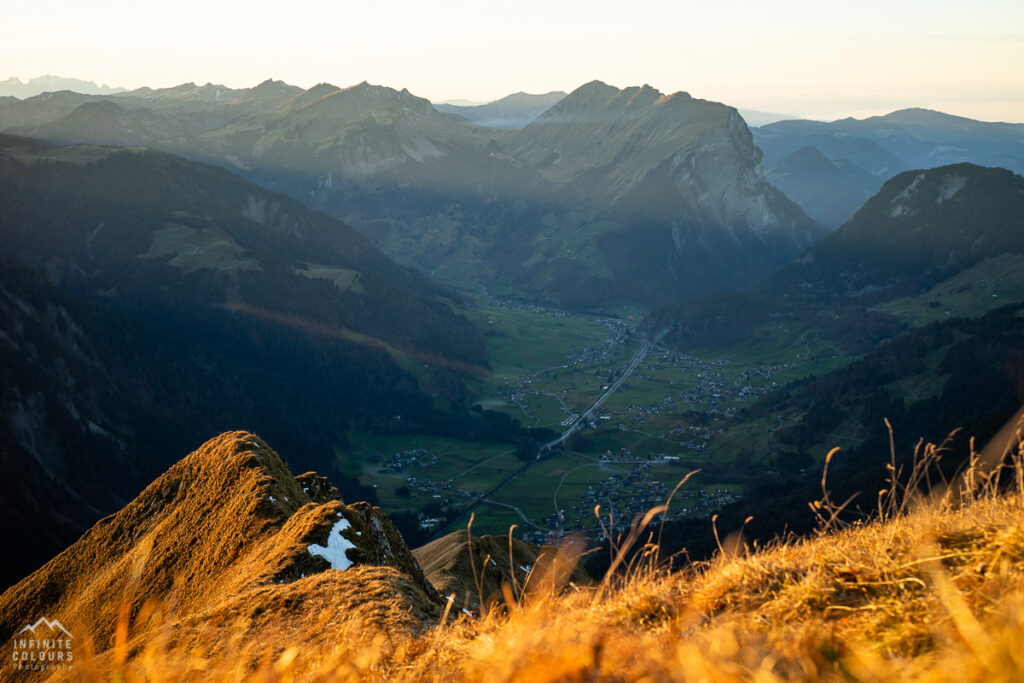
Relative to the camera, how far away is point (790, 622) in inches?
292

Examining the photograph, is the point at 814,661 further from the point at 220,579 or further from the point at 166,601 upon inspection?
the point at 166,601

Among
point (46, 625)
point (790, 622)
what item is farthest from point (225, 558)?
point (790, 622)

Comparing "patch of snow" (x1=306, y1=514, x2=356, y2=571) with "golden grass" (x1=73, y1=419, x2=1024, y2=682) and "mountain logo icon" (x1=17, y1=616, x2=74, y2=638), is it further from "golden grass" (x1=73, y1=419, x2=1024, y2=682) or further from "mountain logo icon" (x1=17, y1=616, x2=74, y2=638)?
"mountain logo icon" (x1=17, y1=616, x2=74, y2=638)

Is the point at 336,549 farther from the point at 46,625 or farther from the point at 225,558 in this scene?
the point at 46,625

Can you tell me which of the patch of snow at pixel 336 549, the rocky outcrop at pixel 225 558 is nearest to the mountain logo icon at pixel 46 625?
the rocky outcrop at pixel 225 558

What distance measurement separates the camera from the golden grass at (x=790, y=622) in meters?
6.20

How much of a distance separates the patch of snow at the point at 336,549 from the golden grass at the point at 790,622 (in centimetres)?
1458

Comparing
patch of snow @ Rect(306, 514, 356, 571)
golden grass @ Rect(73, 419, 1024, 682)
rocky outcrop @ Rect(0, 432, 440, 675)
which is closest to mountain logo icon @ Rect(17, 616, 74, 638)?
rocky outcrop @ Rect(0, 432, 440, 675)

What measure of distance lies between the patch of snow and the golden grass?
1458cm

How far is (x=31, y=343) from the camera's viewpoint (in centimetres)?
16975

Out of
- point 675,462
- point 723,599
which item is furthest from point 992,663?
point 675,462

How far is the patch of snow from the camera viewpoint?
25.2 metres

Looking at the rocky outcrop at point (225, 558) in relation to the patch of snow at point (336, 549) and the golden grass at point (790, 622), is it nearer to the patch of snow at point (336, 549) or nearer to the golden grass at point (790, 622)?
the patch of snow at point (336, 549)

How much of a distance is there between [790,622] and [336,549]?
2152 cm
